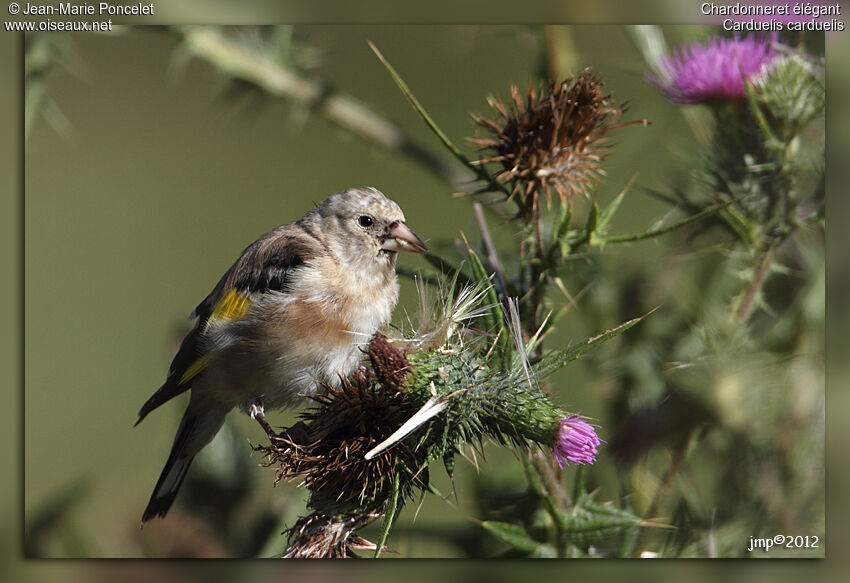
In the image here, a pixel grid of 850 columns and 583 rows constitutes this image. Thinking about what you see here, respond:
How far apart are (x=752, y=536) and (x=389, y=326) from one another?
63.1 inches

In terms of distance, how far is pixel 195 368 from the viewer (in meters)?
2.50

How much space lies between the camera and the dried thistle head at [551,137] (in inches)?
78.2

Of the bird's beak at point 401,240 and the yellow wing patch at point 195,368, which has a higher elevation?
the bird's beak at point 401,240

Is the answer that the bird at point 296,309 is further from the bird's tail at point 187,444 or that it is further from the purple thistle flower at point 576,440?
the purple thistle flower at point 576,440

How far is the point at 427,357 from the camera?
1756 mm

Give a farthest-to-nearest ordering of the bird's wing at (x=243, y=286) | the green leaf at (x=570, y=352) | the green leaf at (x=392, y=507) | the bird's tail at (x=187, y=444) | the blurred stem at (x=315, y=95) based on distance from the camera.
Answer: the blurred stem at (x=315, y=95), the bird's tail at (x=187, y=444), the bird's wing at (x=243, y=286), the green leaf at (x=392, y=507), the green leaf at (x=570, y=352)

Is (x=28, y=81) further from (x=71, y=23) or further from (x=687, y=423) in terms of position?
(x=687, y=423)

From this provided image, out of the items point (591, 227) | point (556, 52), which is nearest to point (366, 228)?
point (591, 227)

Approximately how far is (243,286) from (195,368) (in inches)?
12.6

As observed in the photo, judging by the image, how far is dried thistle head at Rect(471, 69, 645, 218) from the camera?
6.52 ft

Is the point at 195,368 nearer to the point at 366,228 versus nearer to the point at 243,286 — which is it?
the point at 243,286

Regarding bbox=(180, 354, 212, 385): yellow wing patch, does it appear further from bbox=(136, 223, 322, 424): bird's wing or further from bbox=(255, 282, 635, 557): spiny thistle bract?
bbox=(255, 282, 635, 557): spiny thistle bract

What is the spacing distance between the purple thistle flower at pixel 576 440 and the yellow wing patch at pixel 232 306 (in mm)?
1211

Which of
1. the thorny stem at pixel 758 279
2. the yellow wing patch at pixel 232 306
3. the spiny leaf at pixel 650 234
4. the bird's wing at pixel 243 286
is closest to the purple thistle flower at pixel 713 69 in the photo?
the thorny stem at pixel 758 279
